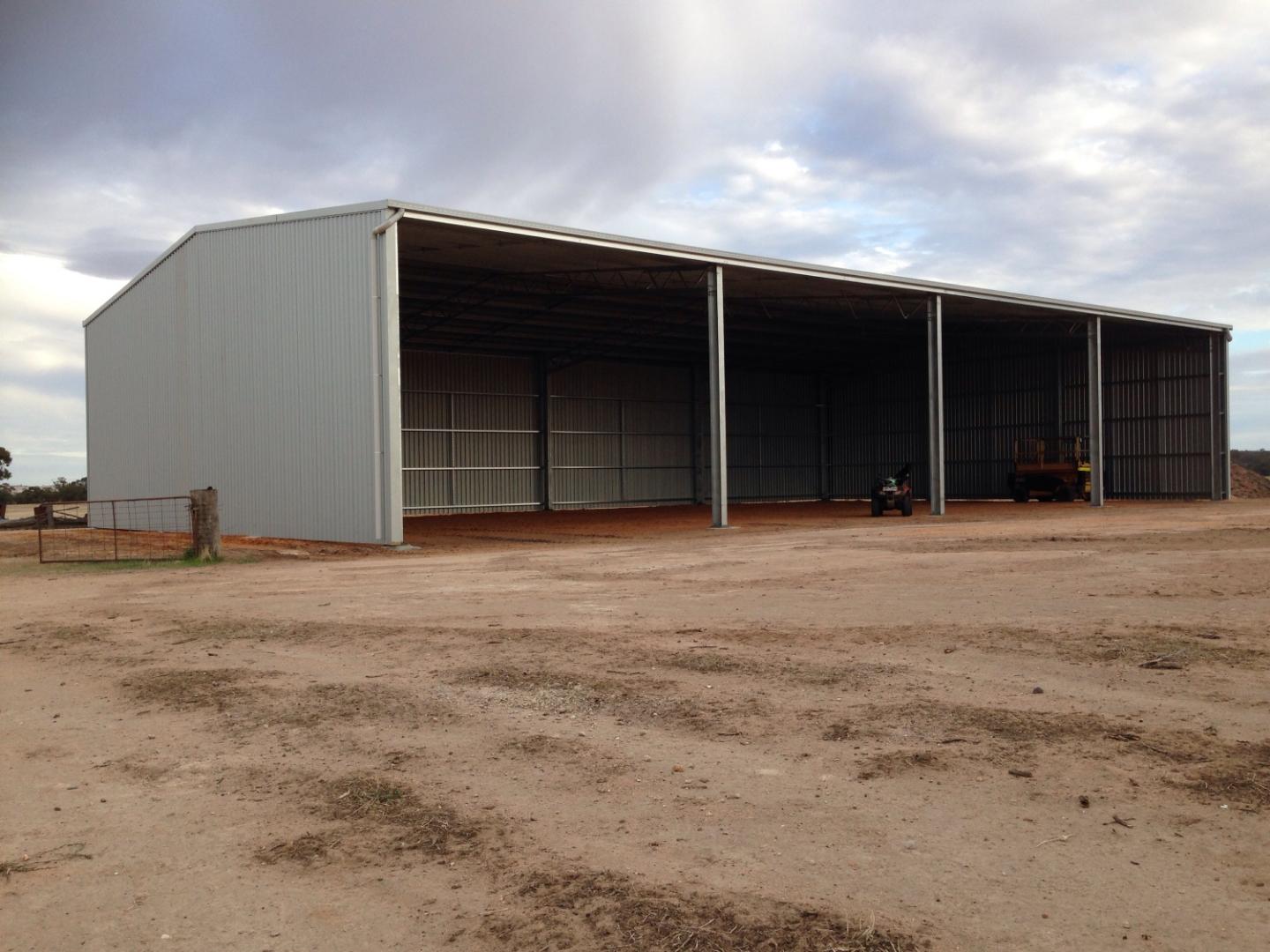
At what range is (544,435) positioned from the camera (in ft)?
158

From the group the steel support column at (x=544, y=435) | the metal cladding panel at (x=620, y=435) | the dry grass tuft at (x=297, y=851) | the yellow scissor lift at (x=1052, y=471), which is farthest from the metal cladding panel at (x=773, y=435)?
the dry grass tuft at (x=297, y=851)

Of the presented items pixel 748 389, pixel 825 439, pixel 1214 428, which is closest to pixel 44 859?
pixel 1214 428

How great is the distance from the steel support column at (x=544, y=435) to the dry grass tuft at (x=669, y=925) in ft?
142

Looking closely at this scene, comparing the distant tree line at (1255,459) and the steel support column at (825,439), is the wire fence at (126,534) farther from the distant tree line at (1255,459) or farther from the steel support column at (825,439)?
the distant tree line at (1255,459)

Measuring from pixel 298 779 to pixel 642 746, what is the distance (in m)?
2.16

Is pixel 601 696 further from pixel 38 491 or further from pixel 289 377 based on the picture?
pixel 38 491

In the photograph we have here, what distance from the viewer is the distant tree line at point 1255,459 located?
305 feet

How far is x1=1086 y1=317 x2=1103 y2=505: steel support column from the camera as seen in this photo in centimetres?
3953

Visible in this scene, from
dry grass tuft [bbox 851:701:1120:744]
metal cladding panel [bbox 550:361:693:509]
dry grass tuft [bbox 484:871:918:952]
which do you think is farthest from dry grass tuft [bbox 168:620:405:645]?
metal cladding panel [bbox 550:361:693:509]

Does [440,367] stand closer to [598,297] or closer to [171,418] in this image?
[598,297]

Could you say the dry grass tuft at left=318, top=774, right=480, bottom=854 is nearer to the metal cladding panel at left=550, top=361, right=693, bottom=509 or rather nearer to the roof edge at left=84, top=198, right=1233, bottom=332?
the roof edge at left=84, top=198, right=1233, bottom=332

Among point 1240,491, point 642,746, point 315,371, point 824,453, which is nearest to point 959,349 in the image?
point 824,453

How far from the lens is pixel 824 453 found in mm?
59000

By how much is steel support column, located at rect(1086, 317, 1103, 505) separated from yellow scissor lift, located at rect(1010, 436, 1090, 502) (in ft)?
10.4
